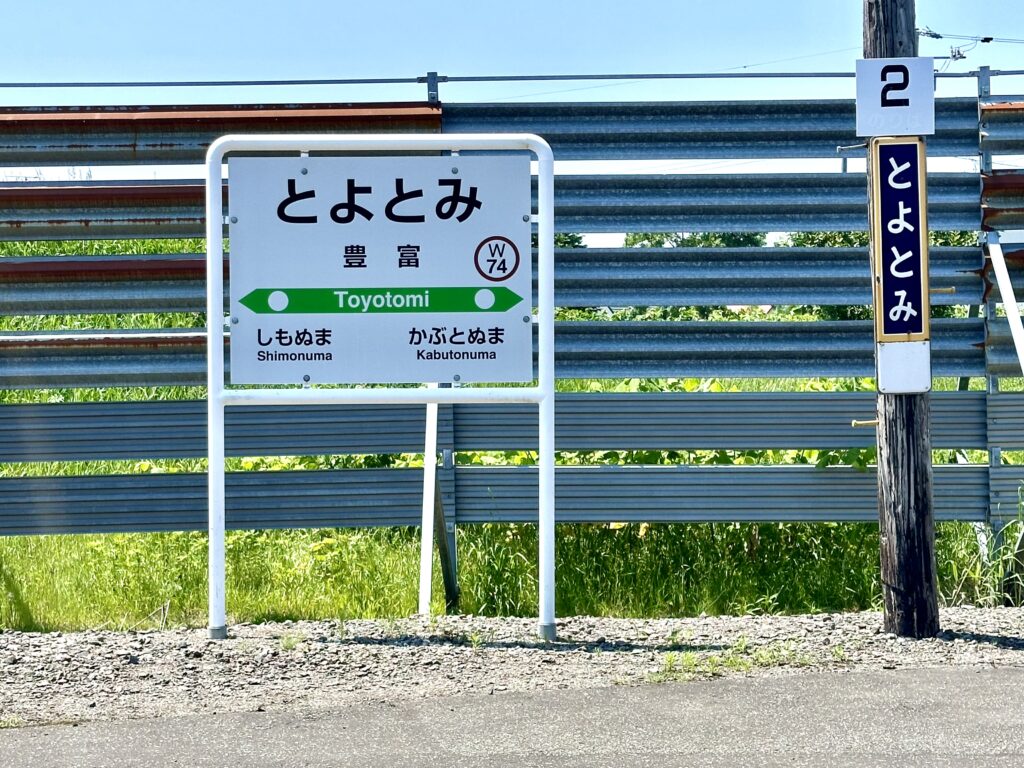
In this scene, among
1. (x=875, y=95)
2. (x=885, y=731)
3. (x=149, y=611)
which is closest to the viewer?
(x=885, y=731)

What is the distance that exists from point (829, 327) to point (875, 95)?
1.82 m

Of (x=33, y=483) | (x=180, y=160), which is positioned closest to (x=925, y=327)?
(x=180, y=160)

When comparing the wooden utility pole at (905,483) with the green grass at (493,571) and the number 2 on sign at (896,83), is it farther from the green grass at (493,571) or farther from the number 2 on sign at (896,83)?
the green grass at (493,571)

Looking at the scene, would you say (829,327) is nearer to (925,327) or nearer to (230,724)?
(925,327)

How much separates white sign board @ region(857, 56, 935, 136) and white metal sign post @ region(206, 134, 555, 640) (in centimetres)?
165

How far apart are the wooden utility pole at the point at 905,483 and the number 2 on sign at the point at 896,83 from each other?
86 millimetres

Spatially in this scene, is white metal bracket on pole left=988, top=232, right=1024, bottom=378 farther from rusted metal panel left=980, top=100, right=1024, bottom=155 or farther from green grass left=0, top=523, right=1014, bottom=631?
green grass left=0, top=523, right=1014, bottom=631

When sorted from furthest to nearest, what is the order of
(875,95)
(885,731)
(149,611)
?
(149,611) < (875,95) < (885,731)

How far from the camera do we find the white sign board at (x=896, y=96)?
5992mm

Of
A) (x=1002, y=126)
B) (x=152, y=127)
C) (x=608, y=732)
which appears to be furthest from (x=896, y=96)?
(x=152, y=127)

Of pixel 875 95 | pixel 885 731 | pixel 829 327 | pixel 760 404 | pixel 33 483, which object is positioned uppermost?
pixel 875 95

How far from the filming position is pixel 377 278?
20.1 ft

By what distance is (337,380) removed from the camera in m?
6.11

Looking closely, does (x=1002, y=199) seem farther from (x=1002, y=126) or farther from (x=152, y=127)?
(x=152, y=127)
